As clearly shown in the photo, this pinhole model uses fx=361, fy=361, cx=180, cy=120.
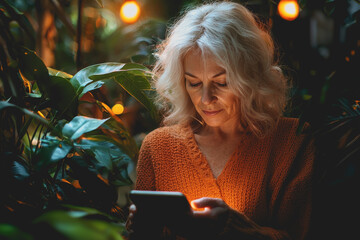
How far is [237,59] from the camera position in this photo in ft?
3.84

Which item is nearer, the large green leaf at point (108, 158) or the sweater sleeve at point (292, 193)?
the large green leaf at point (108, 158)

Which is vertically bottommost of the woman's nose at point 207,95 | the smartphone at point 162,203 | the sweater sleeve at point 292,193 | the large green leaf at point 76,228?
the sweater sleeve at point 292,193

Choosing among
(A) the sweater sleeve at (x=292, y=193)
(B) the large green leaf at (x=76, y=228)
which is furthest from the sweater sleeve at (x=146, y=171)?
(B) the large green leaf at (x=76, y=228)

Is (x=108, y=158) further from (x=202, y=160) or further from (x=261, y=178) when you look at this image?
(x=261, y=178)

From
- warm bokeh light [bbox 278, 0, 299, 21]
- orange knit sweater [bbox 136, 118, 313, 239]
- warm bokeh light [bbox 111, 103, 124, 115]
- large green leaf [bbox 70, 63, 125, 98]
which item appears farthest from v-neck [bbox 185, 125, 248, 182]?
warm bokeh light [bbox 278, 0, 299, 21]

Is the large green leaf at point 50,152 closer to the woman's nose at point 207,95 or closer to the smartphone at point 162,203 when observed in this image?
the smartphone at point 162,203

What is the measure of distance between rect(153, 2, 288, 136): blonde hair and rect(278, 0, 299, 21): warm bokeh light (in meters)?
0.32

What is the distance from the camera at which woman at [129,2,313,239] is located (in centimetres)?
119

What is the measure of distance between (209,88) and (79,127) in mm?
473

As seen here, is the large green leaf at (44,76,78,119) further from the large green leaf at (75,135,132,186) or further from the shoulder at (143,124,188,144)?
the shoulder at (143,124,188,144)

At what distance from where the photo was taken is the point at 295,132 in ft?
4.14

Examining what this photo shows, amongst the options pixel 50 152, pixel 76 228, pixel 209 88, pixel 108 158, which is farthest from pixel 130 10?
pixel 76 228

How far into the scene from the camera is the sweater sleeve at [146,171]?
1.33 meters

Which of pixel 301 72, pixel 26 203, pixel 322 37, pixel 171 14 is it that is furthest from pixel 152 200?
pixel 322 37
